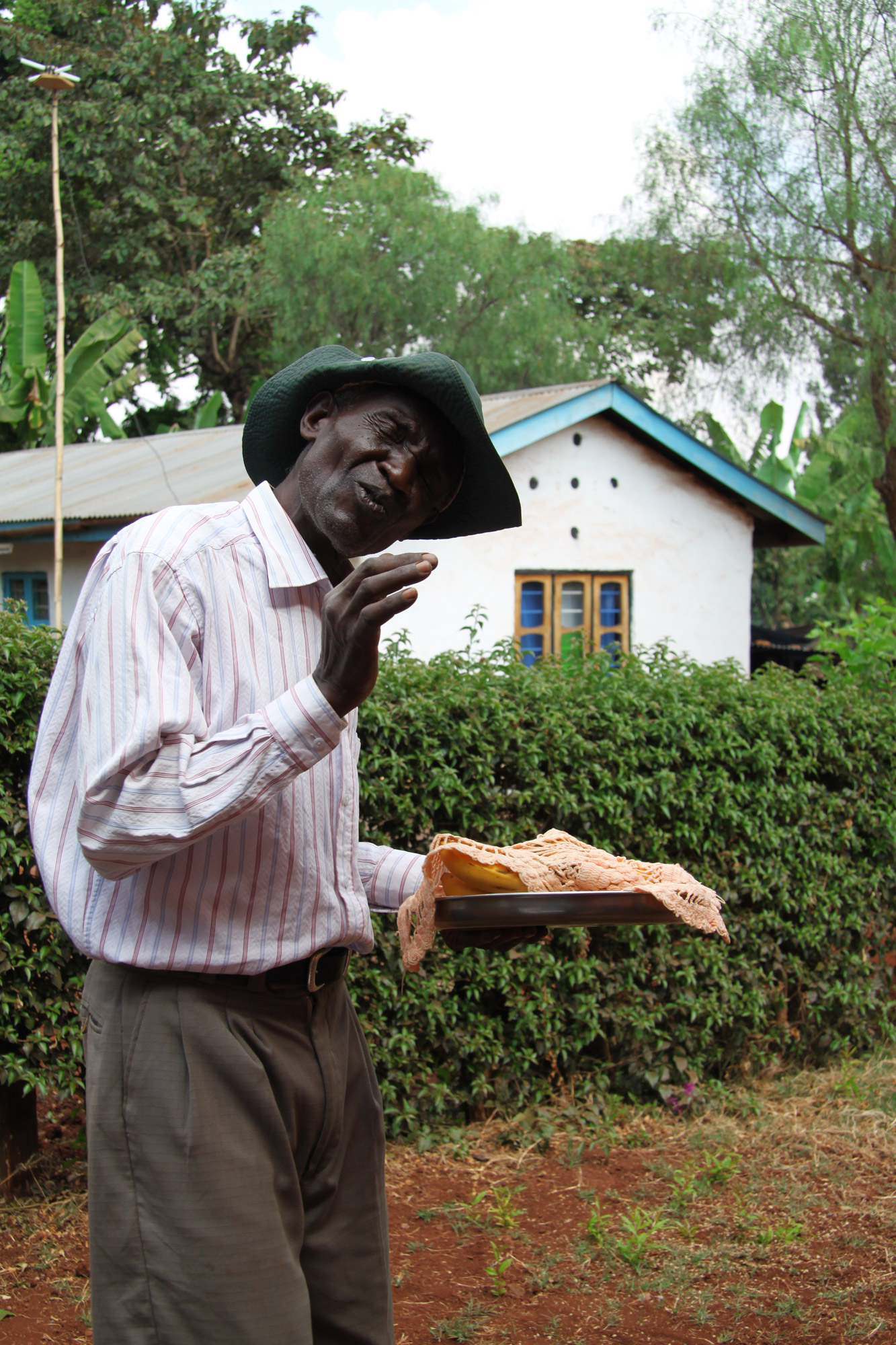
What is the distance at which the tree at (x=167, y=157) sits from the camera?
Answer: 79.5 feet

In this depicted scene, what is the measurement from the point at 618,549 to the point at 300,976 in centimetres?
1293

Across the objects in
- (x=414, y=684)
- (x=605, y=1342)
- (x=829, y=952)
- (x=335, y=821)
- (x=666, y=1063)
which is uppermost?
(x=414, y=684)

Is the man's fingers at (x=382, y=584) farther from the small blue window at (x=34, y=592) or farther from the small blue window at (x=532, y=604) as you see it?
the small blue window at (x=34, y=592)

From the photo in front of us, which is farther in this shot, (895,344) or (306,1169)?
(895,344)

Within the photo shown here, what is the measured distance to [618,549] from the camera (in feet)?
47.7

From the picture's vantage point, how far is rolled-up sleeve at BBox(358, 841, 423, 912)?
91.7 inches

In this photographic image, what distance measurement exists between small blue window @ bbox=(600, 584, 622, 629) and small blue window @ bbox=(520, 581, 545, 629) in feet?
3.02

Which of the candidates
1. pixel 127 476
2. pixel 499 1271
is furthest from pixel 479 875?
pixel 127 476

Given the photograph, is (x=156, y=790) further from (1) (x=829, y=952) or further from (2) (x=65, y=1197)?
(1) (x=829, y=952)

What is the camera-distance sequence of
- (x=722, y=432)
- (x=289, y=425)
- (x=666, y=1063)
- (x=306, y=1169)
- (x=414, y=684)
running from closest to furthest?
(x=306, y=1169)
(x=289, y=425)
(x=414, y=684)
(x=666, y=1063)
(x=722, y=432)

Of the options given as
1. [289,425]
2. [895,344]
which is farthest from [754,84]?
[289,425]

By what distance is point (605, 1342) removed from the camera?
3541mm

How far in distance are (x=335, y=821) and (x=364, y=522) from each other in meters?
0.51

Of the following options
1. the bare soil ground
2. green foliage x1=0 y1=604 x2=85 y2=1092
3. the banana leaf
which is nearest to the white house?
the banana leaf
